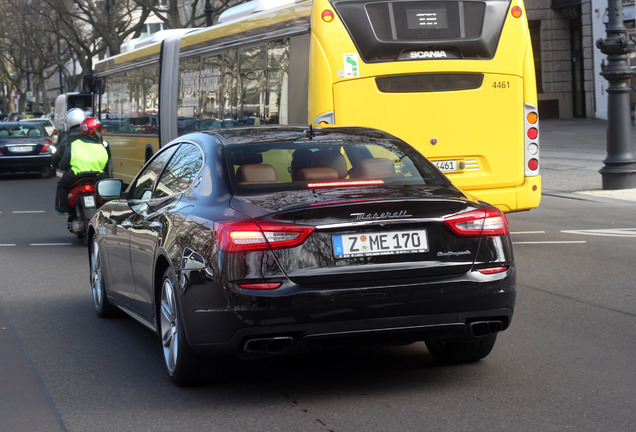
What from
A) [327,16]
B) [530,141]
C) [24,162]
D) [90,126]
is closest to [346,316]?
[327,16]

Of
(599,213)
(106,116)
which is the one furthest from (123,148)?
(599,213)

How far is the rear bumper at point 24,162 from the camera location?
3136 cm

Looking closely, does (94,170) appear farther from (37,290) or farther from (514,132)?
(514,132)

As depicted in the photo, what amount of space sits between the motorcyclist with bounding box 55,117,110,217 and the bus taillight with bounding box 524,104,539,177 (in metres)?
5.16

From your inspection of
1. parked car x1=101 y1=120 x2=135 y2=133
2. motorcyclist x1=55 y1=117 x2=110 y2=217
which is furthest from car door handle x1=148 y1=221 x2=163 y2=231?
parked car x1=101 y1=120 x2=135 y2=133

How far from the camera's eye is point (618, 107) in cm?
1997

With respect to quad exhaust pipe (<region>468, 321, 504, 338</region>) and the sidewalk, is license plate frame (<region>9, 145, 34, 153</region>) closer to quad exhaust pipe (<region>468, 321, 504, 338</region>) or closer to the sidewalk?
the sidewalk

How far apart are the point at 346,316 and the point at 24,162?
27199 mm

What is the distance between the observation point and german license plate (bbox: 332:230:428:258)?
580 cm

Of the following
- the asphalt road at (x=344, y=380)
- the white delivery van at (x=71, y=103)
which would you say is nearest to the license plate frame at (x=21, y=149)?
the white delivery van at (x=71, y=103)

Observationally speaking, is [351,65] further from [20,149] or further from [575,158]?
[20,149]

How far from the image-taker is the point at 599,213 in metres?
16.3

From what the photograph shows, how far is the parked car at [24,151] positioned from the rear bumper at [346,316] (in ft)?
86.1

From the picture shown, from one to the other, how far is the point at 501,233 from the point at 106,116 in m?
20.7
